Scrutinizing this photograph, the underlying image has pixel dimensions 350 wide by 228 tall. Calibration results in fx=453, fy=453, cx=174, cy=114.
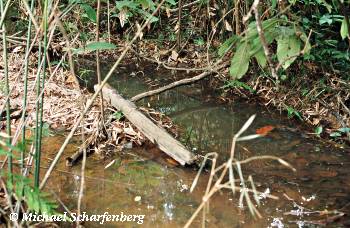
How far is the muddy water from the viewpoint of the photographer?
282cm

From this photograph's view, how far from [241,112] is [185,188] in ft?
5.08

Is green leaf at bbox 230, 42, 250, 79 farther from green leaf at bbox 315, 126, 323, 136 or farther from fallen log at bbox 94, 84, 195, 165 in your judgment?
green leaf at bbox 315, 126, 323, 136

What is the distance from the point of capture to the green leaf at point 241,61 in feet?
6.91

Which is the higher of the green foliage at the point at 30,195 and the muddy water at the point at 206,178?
the green foliage at the point at 30,195

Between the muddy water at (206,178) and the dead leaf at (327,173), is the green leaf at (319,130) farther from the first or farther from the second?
the dead leaf at (327,173)

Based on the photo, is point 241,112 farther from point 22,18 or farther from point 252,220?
point 22,18

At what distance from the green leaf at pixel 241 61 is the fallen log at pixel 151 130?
48.7 inches

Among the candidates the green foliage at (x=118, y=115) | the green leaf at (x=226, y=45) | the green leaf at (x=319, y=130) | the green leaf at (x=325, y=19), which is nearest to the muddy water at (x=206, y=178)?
the green leaf at (x=319, y=130)

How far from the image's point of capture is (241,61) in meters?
2.13

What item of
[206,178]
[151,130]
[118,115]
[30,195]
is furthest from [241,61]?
[118,115]

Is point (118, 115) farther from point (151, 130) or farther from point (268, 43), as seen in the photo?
point (268, 43)

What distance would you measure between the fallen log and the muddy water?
0.11m

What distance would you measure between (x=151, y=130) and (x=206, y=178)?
2.18 ft

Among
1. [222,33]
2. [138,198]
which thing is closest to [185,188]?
[138,198]
